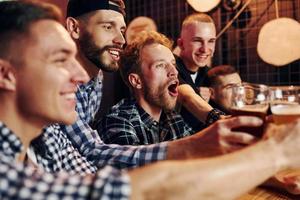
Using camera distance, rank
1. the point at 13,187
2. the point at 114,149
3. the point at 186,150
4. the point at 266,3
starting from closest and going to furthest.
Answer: the point at 13,187 < the point at 186,150 < the point at 114,149 < the point at 266,3

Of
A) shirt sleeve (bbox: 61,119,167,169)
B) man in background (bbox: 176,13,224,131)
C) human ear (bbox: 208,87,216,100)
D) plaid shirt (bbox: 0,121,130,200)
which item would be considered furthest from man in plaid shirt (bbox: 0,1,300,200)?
human ear (bbox: 208,87,216,100)

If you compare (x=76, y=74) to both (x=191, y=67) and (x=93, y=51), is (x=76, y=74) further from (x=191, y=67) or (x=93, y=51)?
(x=191, y=67)

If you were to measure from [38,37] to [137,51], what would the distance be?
1272 millimetres

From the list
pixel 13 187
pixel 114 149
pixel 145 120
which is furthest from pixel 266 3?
pixel 13 187

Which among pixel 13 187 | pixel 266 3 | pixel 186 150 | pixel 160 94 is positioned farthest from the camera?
A: pixel 266 3

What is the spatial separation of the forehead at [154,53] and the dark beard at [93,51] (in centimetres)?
17

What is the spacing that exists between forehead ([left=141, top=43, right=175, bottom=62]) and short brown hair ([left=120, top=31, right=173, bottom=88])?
0.02m

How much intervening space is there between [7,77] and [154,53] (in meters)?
1.31

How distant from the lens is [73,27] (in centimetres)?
221

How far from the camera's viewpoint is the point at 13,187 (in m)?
0.68

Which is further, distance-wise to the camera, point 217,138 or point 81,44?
point 81,44

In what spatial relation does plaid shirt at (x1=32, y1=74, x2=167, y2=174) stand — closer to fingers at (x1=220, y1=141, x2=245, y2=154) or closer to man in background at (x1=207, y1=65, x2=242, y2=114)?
fingers at (x1=220, y1=141, x2=245, y2=154)

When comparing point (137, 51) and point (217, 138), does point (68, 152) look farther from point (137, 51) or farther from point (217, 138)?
point (137, 51)

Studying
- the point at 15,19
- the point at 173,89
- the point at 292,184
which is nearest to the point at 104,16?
the point at 173,89
